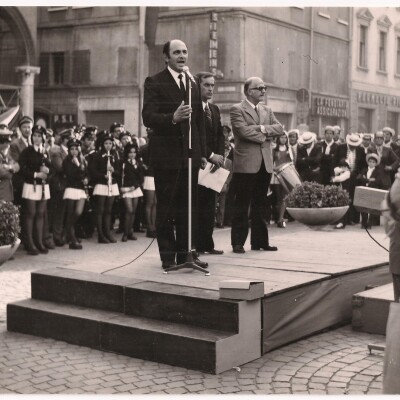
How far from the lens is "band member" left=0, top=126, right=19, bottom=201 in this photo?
1110 cm

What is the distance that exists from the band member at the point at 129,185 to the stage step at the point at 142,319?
6.17 m

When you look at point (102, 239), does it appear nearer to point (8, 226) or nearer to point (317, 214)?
point (317, 214)

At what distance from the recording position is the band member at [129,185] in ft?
43.9

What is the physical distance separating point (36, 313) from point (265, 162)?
2874 mm

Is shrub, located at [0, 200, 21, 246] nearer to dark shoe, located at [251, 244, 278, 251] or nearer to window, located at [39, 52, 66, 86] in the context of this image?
dark shoe, located at [251, 244, 278, 251]

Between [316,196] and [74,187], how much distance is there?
161 inches

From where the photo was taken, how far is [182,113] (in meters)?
6.64

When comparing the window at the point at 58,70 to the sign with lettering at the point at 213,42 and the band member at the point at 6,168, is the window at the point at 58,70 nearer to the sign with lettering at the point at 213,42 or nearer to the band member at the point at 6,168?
the sign with lettering at the point at 213,42

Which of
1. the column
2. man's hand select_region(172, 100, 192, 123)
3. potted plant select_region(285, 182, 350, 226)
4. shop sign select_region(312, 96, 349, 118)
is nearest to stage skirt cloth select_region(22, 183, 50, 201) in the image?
potted plant select_region(285, 182, 350, 226)

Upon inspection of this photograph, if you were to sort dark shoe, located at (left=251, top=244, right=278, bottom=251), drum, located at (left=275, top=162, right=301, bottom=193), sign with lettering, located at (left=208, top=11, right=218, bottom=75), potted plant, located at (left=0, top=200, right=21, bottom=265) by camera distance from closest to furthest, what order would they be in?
potted plant, located at (left=0, top=200, right=21, bottom=265) < dark shoe, located at (left=251, top=244, right=278, bottom=251) < drum, located at (left=275, top=162, right=301, bottom=193) < sign with lettering, located at (left=208, top=11, right=218, bottom=75)

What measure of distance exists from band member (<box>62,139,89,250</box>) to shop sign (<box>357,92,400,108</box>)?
15.8 ft

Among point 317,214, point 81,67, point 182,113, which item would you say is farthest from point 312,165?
point 81,67

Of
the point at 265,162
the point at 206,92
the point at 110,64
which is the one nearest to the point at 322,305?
the point at 265,162

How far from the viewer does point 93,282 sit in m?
6.70
